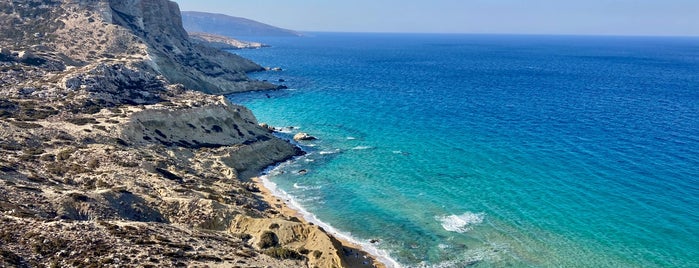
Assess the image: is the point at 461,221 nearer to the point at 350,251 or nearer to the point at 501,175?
the point at 350,251

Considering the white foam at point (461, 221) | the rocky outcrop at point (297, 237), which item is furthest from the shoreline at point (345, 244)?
the white foam at point (461, 221)

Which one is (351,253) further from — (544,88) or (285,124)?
(544,88)

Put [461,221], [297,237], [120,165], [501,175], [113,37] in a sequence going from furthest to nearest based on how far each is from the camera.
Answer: [113,37] < [501,175] < [120,165] < [461,221] < [297,237]

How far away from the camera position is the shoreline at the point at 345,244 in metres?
43.0

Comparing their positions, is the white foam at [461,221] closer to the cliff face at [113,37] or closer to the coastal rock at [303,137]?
the coastal rock at [303,137]

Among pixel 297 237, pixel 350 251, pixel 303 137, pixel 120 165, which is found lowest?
pixel 350 251

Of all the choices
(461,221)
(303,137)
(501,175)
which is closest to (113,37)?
(303,137)

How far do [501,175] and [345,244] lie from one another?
27.3 metres

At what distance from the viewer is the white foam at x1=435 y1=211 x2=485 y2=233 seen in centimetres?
4944

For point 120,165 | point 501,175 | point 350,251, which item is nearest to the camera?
point 350,251

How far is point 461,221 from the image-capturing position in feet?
168

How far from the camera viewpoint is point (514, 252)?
44.7 meters

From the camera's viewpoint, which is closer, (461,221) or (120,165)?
(461,221)

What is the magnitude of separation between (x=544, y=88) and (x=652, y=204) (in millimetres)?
96786
